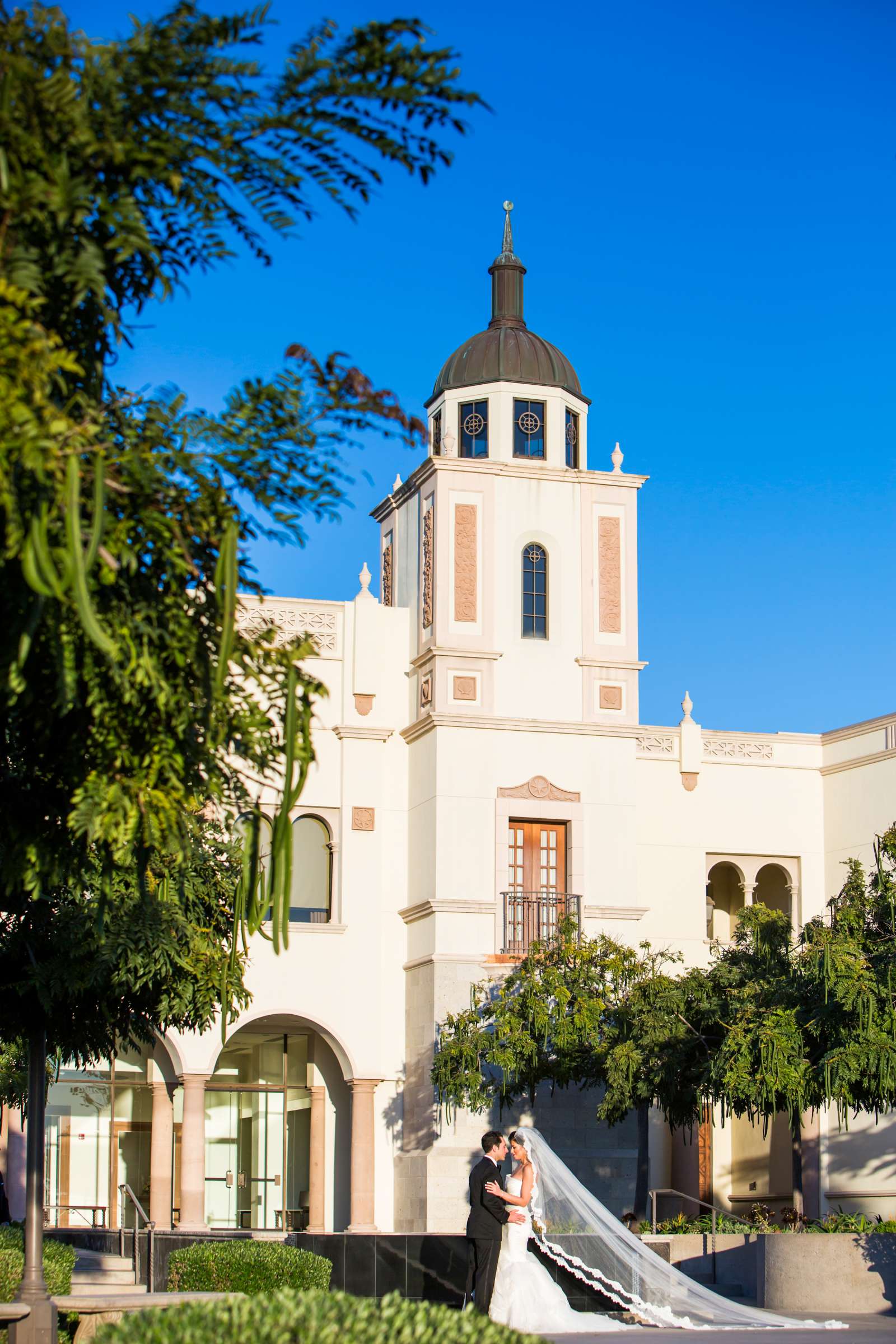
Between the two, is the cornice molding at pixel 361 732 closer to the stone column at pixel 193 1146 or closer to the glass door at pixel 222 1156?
the stone column at pixel 193 1146

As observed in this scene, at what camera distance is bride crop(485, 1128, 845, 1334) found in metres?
15.2

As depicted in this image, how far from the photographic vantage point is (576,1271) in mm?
16625

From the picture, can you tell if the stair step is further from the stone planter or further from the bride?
the stone planter

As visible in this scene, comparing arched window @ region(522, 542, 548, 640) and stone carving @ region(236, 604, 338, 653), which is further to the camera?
arched window @ region(522, 542, 548, 640)

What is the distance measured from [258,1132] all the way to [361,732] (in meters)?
6.95

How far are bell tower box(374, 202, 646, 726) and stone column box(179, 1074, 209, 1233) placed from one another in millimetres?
6555

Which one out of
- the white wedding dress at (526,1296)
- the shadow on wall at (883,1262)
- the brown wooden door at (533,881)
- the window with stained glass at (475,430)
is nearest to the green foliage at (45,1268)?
the white wedding dress at (526,1296)

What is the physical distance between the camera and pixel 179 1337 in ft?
22.4

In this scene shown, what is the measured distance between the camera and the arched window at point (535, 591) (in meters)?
29.2

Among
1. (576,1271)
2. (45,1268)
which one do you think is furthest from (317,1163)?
(45,1268)

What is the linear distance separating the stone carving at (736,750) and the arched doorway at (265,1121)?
794 centimetres

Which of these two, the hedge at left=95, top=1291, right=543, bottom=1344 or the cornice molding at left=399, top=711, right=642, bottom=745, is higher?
the cornice molding at left=399, top=711, right=642, bottom=745

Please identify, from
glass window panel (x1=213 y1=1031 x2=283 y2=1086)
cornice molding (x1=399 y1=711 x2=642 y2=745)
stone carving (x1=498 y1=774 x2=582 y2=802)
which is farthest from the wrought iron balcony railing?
glass window panel (x1=213 y1=1031 x2=283 y2=1086)

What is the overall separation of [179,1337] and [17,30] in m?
4.85
